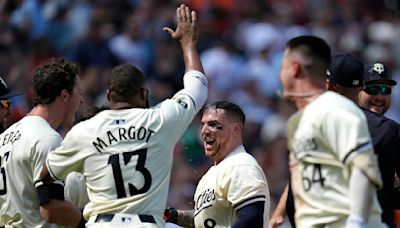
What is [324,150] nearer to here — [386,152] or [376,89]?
[386,152]

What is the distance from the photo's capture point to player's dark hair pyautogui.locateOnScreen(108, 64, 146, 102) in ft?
26.1

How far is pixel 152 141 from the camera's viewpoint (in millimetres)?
7930

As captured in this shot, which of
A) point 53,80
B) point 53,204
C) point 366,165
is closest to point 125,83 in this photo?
point 53,80

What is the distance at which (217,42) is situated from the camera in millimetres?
17828

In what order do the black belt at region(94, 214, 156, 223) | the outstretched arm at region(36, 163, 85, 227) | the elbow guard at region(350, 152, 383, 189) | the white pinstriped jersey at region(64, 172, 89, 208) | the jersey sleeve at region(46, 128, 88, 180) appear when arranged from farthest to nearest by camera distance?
the white pinstriped jersey at region(64, 172, 89, 208) < the outstretched arm at region(36, 163, 85, 227) < the jersey sleeve at region(46, 128, 88, 180) < the black belt at region(94, 214, 156, 223) < the elbow guard at region(350, 152, 383, 189)

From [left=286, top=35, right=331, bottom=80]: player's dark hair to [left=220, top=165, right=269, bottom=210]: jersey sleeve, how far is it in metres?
1.78

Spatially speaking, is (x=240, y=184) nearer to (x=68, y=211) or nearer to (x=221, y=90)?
(x=68, y=211)

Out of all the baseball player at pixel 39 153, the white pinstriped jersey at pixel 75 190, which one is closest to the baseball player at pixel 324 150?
the baseball player at pixel 39 153

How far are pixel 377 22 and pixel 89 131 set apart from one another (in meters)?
11.5

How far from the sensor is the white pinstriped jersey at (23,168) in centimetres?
848

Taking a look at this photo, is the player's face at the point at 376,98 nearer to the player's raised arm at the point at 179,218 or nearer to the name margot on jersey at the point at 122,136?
the player's raised arm at the point at 179,218

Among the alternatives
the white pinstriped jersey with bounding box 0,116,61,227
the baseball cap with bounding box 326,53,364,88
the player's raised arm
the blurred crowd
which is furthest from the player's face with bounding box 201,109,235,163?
the blurred crowd

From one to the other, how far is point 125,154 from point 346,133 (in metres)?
1.84

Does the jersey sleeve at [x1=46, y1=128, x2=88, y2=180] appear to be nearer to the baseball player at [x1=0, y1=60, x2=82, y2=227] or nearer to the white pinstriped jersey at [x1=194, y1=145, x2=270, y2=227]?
the baseball player at [x1=0, y1=60, x2=82, y2=227]
